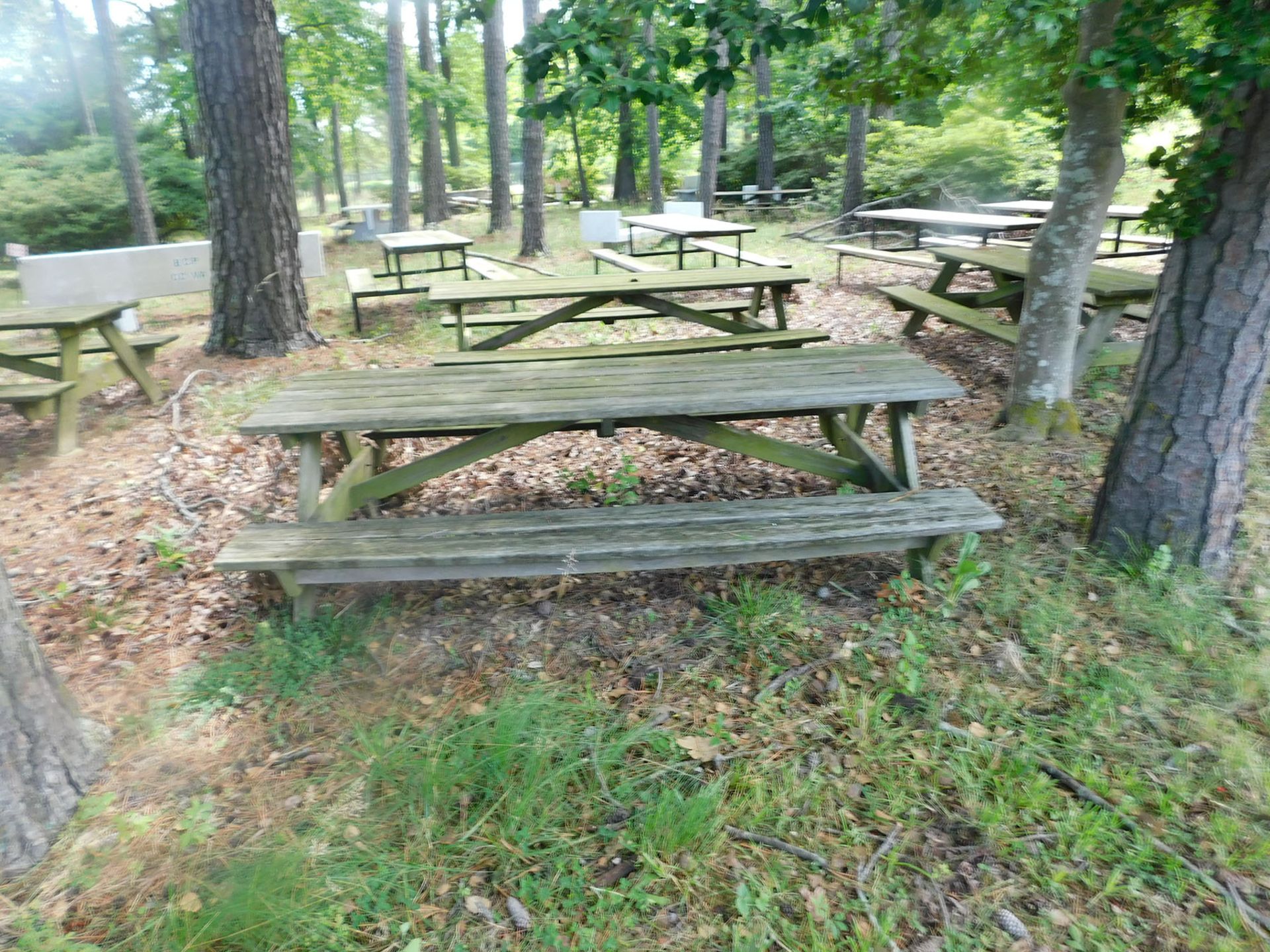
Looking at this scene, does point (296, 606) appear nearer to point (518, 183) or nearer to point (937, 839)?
point (937, 839)

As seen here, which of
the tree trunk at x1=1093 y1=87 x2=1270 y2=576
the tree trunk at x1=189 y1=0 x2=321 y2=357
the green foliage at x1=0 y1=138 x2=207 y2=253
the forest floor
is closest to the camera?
the forest floor

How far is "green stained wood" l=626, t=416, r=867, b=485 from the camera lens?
320 cm

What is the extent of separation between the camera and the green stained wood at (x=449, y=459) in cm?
312

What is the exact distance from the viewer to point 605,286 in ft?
17.0

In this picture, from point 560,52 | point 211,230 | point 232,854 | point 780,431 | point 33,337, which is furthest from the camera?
point 33,337

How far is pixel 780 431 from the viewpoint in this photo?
473cm

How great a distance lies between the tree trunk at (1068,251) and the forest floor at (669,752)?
1.81 ft

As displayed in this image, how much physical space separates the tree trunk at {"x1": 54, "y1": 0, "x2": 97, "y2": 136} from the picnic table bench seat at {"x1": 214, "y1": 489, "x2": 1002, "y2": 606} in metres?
20.3

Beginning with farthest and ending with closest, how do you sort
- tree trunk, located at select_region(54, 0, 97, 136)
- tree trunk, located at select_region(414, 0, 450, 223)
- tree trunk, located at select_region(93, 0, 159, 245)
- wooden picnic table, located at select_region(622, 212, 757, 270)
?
tree trunk, located at select_region(54, 0, 97, 136)
tree trunk, located at select_region(414, 0, 450, 223)
tree trunk, located at select_region(93, 0, 159, 245)
wooden picnic table, located at select_region(622, 212, 757, 270)

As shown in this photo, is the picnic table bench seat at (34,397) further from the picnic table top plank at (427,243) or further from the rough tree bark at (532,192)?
the rough tree bark at (532,192)

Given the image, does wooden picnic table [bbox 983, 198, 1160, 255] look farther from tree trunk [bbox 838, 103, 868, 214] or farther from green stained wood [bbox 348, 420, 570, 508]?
green stained wood [bbox 348, 420, 570, 508]

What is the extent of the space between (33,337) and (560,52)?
26.0ft

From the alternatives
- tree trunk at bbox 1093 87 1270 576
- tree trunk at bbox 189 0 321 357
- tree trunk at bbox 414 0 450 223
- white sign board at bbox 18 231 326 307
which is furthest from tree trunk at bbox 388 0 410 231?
tree trunk at bbox 1093 87 1270 576

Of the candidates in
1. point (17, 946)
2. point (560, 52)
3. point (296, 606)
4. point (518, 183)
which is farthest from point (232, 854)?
point (518, 183)
